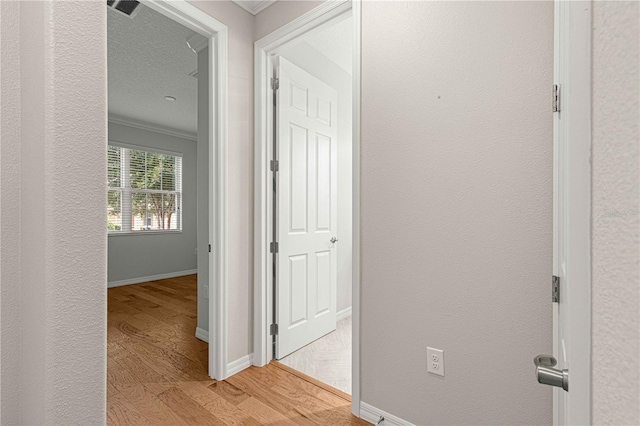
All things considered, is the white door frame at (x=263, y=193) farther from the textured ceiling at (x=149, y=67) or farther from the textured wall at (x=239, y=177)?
the textured ceiling at (x=149, y=67)

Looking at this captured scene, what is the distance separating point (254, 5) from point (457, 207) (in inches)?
78.4

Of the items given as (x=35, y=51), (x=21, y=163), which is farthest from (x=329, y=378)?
(x=35, y=51)

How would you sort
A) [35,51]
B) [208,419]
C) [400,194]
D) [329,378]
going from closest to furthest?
[35,51]
[400,194]
[208,419]
[329,378]

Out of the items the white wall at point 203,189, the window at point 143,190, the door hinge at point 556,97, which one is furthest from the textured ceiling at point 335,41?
the window at point 143,190

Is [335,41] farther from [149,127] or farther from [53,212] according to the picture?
[149,127]

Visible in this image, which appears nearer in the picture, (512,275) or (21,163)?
(21,163)

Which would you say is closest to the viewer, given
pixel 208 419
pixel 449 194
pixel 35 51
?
pixel 35 51

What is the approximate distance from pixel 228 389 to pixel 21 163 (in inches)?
69.8

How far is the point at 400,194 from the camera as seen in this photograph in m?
1.63

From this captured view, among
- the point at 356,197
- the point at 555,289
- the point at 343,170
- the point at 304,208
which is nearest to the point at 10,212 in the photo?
the point at 356,197

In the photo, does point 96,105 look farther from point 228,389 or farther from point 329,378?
point 329,378

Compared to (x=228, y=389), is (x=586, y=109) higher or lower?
higher

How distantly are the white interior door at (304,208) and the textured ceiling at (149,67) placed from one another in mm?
1150

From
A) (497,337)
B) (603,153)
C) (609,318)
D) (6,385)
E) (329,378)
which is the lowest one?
(329,378)
